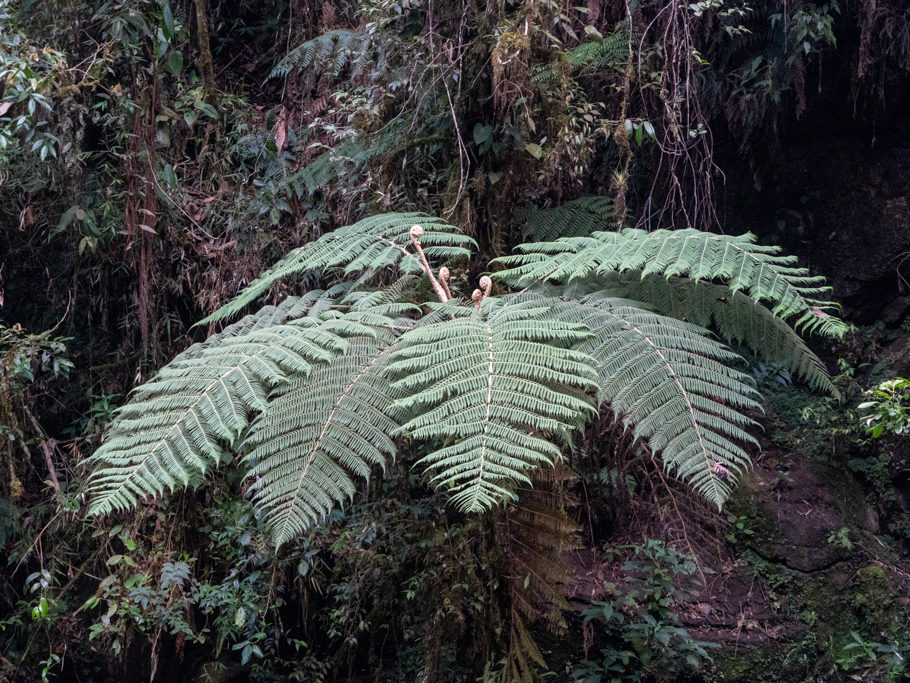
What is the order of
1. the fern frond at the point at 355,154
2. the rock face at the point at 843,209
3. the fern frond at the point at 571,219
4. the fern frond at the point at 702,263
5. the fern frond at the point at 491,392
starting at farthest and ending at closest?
the rock face at the point at 843,209, the fern frond at the point at 355,154, the fern frond at the point at 571,219, the fern frond at the point at 702,263, the fern frond at the point at 491,392

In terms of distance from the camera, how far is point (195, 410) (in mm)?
1646

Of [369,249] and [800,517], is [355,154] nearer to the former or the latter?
[369,249]

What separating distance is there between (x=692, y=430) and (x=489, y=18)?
190 centimetres

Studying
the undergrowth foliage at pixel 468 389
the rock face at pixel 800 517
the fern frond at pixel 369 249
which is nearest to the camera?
the undergrowth foliage at pixel 468 389

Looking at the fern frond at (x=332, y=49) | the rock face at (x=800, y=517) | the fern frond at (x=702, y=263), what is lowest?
the rock face at (x=800, y=517)

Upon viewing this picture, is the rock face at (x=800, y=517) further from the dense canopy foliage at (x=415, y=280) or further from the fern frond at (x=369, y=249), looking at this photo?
the fern frond at (x=369, y=249)

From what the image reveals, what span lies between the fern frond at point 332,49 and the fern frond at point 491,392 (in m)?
2.40

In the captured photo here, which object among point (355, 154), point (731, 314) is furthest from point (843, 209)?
point (355, 154)

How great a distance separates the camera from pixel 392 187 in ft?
10.5

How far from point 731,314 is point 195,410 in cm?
155

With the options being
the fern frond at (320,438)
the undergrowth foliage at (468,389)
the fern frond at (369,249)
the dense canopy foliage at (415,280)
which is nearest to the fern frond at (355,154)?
the dense canopy foliage at (415,280)

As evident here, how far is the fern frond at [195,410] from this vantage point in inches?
59.9

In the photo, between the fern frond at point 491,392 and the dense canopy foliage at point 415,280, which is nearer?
the fern frond at point 491,392

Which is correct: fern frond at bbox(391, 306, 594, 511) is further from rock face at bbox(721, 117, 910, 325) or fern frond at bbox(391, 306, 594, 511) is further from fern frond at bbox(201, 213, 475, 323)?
rock face at bbox(721, 117, 910, 325)
